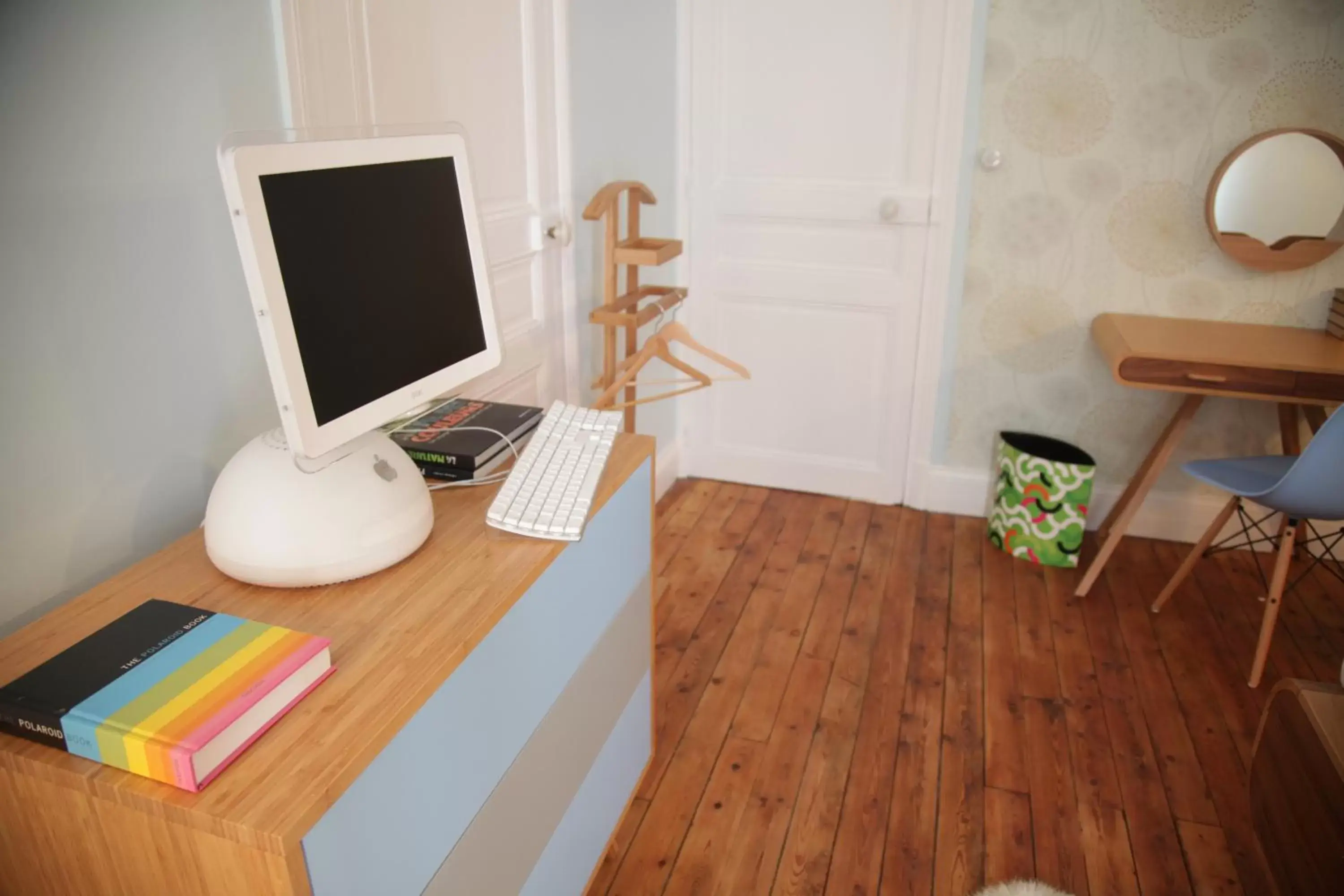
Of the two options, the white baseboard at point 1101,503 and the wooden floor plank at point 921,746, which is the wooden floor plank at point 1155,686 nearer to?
the white baseboard at point 1101,503

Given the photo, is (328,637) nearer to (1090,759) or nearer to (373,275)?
(373,275)

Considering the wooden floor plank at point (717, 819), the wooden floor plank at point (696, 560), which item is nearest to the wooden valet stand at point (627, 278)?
the wooden floor plank at point (696, 560)

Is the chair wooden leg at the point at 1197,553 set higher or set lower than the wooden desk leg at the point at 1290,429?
lower

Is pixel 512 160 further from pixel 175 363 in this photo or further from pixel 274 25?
pixel 175 363

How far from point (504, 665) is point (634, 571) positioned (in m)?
0.54

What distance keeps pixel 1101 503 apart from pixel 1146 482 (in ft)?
1.30

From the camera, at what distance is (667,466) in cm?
352

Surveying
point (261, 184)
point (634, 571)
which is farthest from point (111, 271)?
point (634, 571)

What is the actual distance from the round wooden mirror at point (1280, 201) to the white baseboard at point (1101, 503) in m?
0.81

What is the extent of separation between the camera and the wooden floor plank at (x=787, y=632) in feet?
7.50

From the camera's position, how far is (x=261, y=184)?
3.26 ft

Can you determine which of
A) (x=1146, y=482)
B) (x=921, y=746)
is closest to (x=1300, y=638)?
(x=1146, y=482)

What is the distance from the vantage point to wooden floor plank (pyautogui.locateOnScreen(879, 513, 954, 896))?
6.08ft

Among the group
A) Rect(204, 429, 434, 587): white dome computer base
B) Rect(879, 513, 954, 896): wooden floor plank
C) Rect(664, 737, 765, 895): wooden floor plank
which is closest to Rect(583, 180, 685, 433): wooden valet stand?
Rect(664, 737, 765, 895): wooden floor plank
